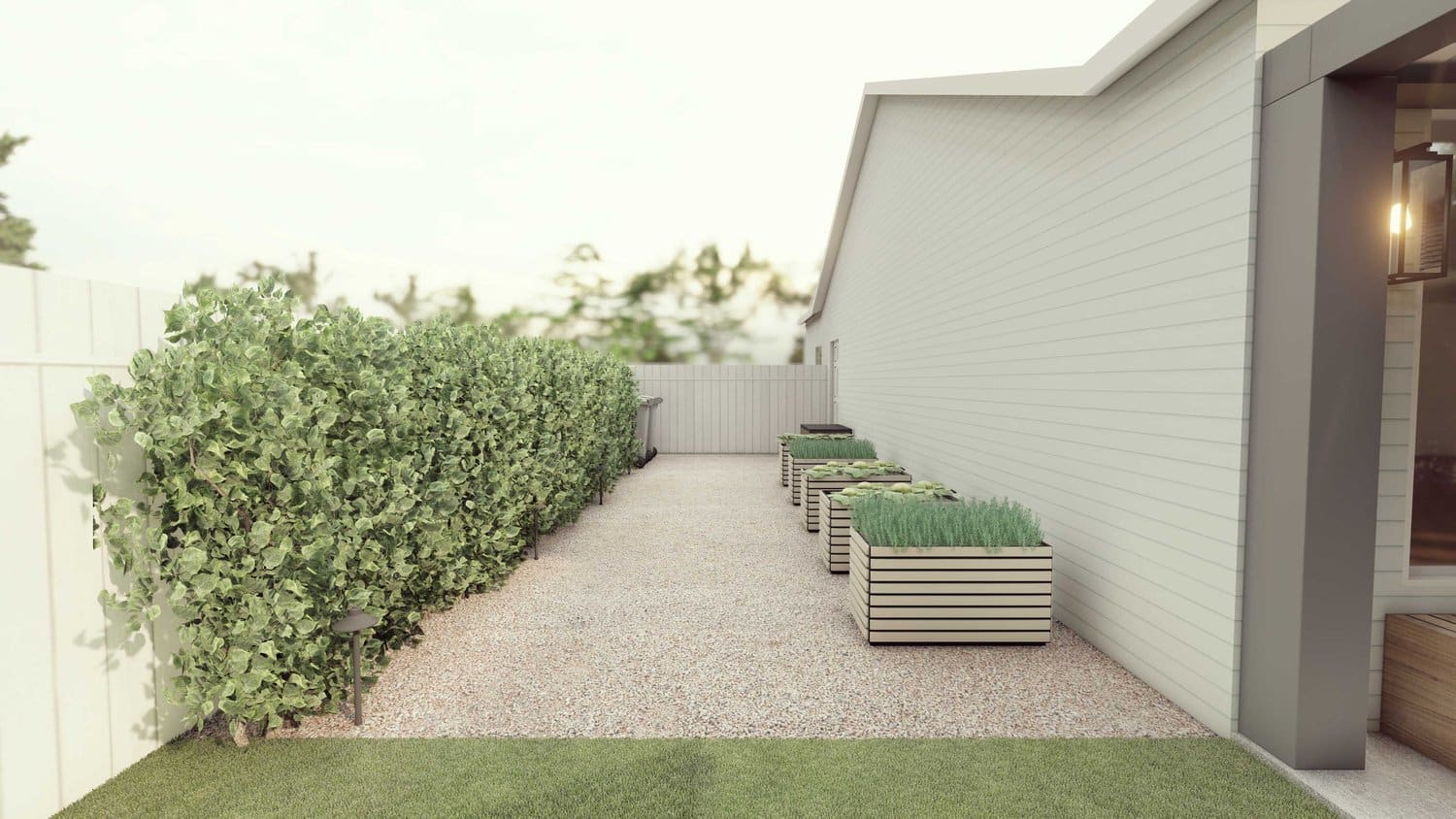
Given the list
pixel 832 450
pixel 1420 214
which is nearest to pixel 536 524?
pixel 832 450

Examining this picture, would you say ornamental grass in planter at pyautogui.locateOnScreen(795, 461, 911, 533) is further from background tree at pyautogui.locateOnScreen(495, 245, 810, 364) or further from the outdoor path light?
background tree at pyautogui.locateOnScreen(495, 245, 810, 364)

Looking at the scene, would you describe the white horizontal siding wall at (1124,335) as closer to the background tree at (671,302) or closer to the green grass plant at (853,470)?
the green grass plant at (853,470)

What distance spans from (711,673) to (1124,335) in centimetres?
284

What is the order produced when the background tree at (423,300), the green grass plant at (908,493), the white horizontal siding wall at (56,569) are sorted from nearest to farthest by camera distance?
1. the white horizontal siding wall at (56,569)
2. the green grass plant at (908,493)
3. the background tree at (423,300)

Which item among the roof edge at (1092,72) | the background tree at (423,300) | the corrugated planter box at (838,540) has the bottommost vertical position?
the corrugated planter box at (838,540)

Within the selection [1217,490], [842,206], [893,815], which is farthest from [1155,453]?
[842,206]

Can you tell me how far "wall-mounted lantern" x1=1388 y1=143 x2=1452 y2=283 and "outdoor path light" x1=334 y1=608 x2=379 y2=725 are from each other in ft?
14.8

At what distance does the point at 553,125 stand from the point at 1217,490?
30.8 metres

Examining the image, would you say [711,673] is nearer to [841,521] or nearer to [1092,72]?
[841,521]

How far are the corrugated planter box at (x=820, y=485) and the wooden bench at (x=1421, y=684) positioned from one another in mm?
4514

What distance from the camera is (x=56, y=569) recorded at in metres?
2.52

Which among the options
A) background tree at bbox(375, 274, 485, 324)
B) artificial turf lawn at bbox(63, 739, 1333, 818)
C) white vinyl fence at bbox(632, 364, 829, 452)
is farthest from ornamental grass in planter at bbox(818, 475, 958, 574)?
background tree at bbox(375, 274, 485, 324)

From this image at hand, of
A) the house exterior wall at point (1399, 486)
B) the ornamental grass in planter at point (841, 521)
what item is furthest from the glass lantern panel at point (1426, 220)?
the ornamental grass in planter at point (841, 521)

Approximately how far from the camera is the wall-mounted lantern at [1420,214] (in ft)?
9.78
